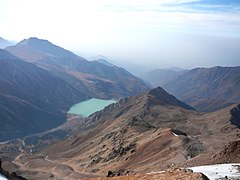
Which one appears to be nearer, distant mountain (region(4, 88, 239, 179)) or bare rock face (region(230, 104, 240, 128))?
distant mountain (region(4, 88, 239, 179))

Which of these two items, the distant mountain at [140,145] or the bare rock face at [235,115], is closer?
the distant mountain at [140,145]

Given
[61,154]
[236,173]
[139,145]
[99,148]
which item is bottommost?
[61,154]

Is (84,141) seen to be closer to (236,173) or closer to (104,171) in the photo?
(104,171)

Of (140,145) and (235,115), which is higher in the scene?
(140,145)

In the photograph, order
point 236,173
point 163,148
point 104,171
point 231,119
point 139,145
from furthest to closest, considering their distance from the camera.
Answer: point 231,119 → point 139,145 → point 104,171 → point 163,148 → point 236,173

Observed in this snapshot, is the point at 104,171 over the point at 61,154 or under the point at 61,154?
over

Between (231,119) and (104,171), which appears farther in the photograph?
(231,119)

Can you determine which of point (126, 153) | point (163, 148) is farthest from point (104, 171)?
point (163, 148)

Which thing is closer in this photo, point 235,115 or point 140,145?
point 140,145
